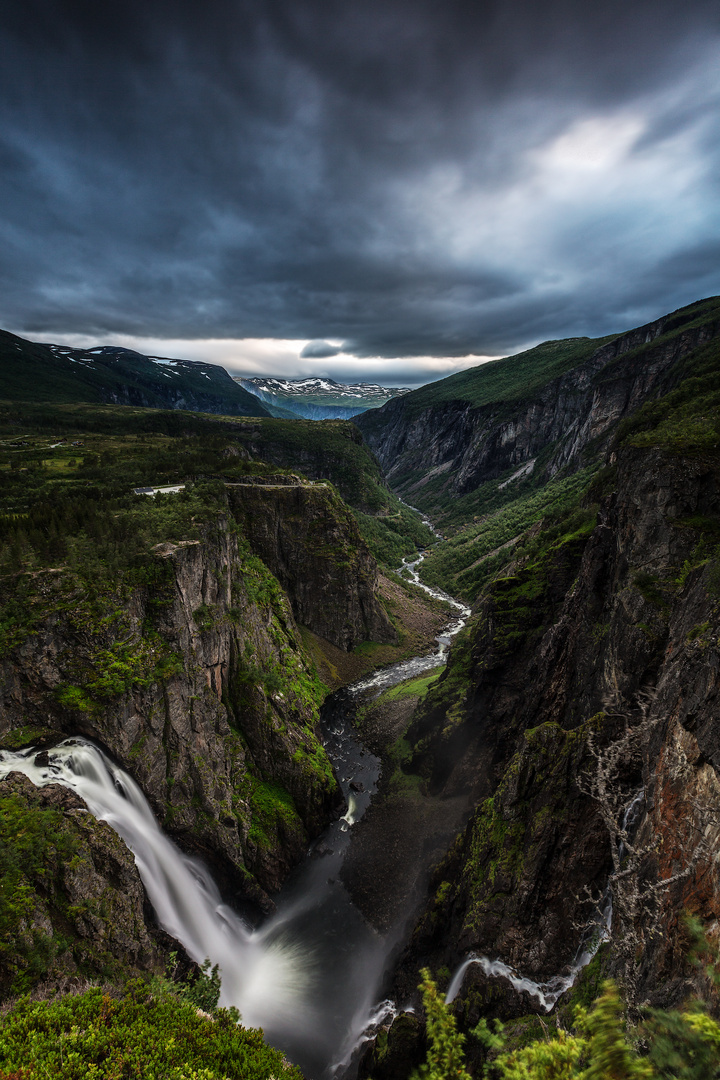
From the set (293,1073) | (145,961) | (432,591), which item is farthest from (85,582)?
(432,591)

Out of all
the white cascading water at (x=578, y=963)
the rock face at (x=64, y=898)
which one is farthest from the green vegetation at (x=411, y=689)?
the rock face at (x=64, y=898)

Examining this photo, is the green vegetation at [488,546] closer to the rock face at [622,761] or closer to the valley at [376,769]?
the valley at [376,769]

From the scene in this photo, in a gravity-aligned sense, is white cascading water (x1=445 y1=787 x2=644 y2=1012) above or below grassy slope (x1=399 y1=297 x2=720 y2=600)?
below

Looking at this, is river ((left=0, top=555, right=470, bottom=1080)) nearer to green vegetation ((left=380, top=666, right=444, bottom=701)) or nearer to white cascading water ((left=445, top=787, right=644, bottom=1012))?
white cascading water ((left=445, top=787, right=644, bottom=1012))

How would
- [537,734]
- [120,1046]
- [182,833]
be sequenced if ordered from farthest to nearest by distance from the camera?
[182,833] < [537,734] < [120,1046]

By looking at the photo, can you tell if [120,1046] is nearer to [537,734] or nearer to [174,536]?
[537,734]

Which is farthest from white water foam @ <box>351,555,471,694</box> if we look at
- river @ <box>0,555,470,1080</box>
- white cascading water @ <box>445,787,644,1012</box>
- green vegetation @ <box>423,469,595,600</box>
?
white cascading water @ <box>445,787,644,1012</box>
